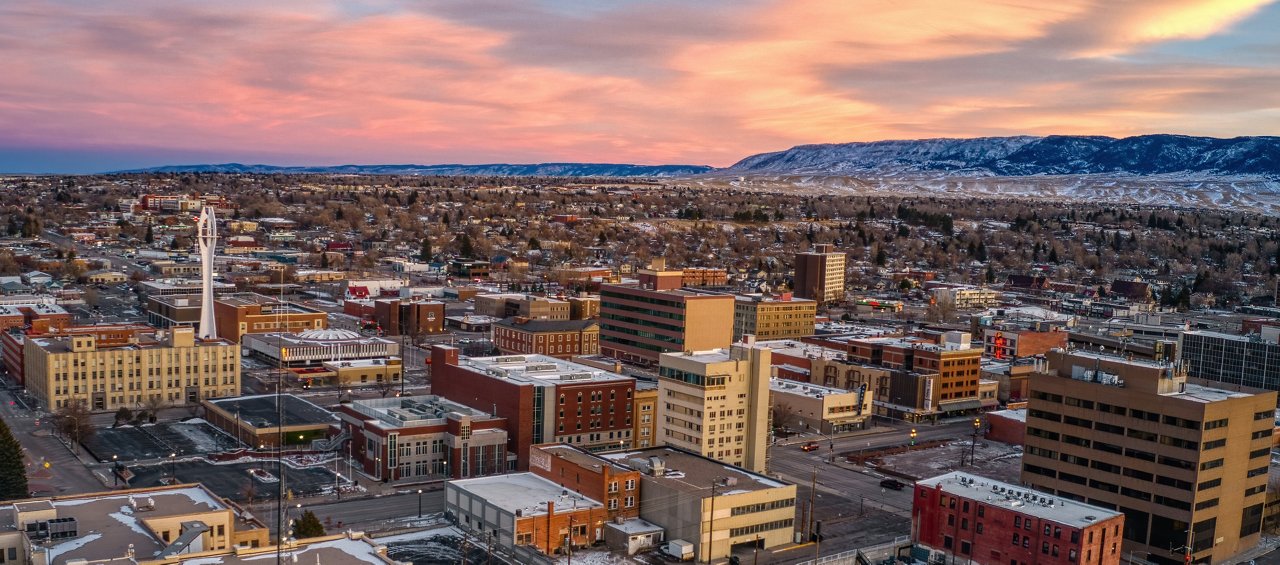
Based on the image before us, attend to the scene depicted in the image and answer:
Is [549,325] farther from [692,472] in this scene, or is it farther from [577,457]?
[692,472]

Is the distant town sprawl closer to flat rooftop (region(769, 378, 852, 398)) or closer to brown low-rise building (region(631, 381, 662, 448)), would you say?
brown low-rise building (region(631, 381, 662, 448))

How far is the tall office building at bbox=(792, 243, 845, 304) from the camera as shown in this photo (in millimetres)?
109688

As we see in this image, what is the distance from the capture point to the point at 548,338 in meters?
76.9

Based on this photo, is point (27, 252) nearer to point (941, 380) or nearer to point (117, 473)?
point (117, 473)

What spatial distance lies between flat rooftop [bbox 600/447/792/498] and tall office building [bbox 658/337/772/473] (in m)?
2.33

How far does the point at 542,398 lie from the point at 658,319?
83.7 ft

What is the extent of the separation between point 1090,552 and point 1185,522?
549 centimetres

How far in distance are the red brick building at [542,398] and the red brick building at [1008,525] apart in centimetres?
1631

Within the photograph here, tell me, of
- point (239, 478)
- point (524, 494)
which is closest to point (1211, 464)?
point (524, 494)

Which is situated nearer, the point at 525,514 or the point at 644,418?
the point at 525,514

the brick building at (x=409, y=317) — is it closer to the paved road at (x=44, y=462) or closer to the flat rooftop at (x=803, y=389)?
the paved road at (x=44, y=462)

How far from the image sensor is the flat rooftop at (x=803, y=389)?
2318 inches

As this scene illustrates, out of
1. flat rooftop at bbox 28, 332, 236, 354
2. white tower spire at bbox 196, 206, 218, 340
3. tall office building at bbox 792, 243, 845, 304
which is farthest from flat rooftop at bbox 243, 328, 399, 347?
tall office building at bbox 792, 243, 845, 304

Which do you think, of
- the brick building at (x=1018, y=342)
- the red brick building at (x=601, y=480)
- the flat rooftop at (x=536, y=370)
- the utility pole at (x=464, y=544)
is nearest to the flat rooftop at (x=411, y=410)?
the flat rooftop at (x=536, y=370)
